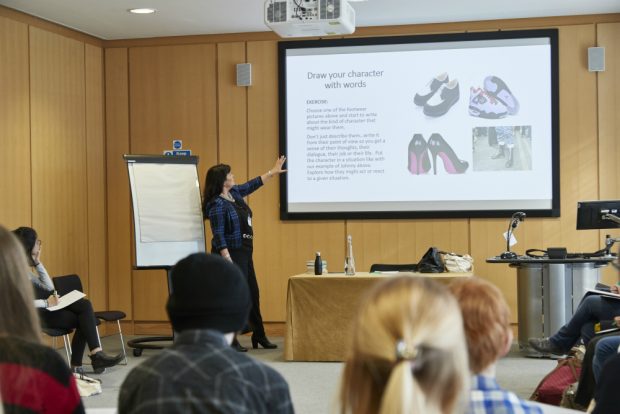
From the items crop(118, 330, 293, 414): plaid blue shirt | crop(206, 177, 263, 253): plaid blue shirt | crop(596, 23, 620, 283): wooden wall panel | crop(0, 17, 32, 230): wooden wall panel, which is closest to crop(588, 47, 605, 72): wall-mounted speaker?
crop(596, 23, 620, 283): wooden wall panel

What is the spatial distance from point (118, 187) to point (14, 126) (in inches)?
70.6

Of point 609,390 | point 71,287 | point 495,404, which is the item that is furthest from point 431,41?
point 495,404

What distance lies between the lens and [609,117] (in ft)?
27.8

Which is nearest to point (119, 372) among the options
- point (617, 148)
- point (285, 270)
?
point (285, 270)

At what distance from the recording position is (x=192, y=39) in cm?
923

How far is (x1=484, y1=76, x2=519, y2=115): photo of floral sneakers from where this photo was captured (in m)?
8.55

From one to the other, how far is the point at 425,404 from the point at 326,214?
746 cm

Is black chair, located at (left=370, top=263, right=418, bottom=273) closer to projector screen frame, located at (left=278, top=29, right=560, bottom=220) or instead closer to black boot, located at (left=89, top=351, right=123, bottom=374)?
projector screen frame, located at (left=278, top=29, right=560, bottom=220)

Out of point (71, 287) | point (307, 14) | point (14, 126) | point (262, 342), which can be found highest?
point (307, 14)

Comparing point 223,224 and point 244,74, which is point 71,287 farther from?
point 244,74

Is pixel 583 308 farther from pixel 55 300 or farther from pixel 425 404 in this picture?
pixel 425 404

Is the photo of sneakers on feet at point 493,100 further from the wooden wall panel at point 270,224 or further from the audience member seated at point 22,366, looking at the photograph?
the audience member seated at point 22,366

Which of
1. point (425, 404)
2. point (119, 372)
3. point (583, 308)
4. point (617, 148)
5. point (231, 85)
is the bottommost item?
point (119, 372)

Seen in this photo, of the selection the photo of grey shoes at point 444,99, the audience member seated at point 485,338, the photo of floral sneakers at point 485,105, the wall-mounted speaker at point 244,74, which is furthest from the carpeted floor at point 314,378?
the audience member seated at point 485,338
